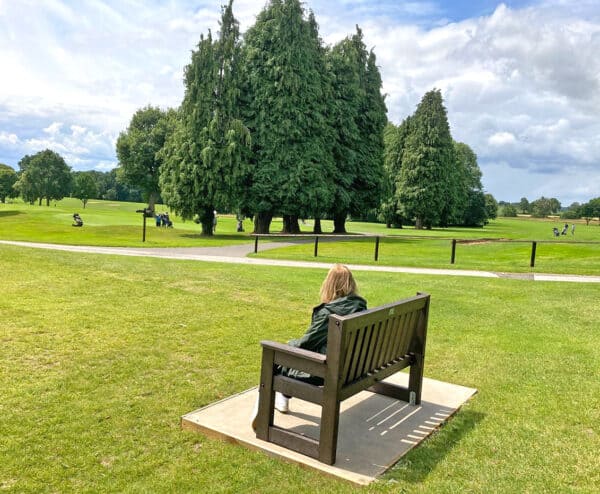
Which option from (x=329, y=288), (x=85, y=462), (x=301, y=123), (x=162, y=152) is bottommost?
(x=85, y=462)

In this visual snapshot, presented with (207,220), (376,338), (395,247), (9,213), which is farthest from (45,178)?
(376,338)

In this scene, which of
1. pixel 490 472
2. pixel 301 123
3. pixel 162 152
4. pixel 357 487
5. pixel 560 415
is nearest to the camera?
pixel 357 487

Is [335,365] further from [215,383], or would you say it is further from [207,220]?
[207,220]

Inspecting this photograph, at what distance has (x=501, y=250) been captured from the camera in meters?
26.6

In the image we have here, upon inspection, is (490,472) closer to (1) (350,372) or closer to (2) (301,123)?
(1) (350,372)

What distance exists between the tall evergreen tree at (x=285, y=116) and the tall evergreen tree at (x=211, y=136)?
53.3 inches

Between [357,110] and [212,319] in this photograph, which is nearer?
[212,319]

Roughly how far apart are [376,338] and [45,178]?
9368 centimetres

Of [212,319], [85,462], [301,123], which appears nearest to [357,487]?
[85,462]

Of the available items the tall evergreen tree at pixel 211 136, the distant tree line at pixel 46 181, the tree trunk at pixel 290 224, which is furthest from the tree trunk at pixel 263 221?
the distant tree line at pixel 46 181

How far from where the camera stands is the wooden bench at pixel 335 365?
367 centimetres

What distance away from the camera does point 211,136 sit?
110 ft

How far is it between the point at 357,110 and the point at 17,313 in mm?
35859

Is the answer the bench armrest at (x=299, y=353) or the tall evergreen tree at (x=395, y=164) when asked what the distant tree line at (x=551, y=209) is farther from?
the bench armrest at (x=299, y=353)
